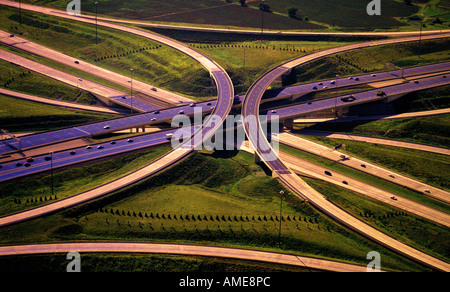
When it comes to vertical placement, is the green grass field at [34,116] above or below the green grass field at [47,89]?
below

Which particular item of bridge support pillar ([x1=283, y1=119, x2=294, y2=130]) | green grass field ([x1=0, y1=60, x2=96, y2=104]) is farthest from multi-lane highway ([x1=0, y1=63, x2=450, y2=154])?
green grass field ([x1=0, y1=60, x2=96, y2=104])

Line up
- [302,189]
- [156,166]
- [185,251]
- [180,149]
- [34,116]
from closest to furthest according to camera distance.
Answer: [185,251] → [302,189] → [156,166] → [180,149] → [34,116]

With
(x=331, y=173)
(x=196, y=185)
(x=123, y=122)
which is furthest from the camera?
(x=123, y=122)

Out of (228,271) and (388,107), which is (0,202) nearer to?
(228,271)

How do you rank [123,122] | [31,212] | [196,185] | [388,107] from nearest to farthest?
[31,212], [196,185], [123,122], [388,107]

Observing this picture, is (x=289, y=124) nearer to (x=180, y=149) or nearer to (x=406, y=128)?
(x=406, y=128)

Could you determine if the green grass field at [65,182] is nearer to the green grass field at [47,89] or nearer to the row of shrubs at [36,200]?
the row of shrubs at [36,200]

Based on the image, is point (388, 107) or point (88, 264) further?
point (388, 107)

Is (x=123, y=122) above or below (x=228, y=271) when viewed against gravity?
above

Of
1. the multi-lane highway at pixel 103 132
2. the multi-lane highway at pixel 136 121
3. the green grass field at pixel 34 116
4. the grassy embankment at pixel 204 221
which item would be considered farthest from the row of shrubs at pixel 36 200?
the green grass field at pixel 34 116

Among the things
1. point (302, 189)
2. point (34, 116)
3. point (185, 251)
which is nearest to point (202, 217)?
point (185, 251)
